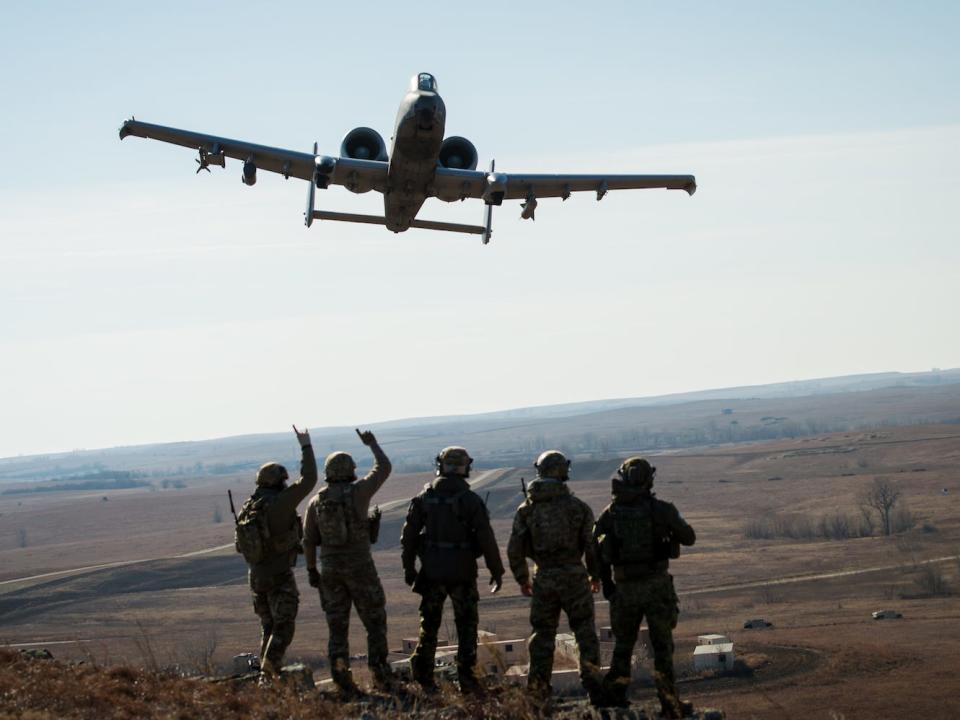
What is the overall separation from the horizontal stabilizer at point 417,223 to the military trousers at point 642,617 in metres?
16.1

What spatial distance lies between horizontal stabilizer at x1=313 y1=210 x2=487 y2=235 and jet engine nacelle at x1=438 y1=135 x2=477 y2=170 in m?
1.71

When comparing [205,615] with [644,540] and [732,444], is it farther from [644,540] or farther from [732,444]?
[732,444]

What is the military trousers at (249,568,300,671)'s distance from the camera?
11.4 meters

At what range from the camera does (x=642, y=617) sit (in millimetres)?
10336

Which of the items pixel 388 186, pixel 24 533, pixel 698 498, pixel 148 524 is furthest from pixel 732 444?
pixel 388 186

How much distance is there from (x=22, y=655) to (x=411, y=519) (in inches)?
197

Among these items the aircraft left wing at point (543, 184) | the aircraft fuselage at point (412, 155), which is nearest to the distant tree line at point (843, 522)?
the aircraft left wing at point (543, 184)

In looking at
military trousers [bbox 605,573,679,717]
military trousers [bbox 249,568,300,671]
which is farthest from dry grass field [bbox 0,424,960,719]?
military trousers [bbox 605,573,679,717]

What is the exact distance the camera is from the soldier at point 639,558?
10305 millimetres

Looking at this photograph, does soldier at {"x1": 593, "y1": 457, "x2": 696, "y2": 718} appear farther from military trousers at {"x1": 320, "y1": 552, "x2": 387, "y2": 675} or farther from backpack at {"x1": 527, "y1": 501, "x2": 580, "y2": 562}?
military trousers at {"x1": 320, "y1": 552, "x2": 387, "y2": 675}

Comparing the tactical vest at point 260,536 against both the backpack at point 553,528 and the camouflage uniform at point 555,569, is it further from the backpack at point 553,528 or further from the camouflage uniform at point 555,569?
the backpack at point 553,528

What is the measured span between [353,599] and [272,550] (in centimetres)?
97

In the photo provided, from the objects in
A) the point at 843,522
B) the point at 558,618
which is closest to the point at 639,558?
the point at 558,618

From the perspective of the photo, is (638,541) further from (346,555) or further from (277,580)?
(277,580)
